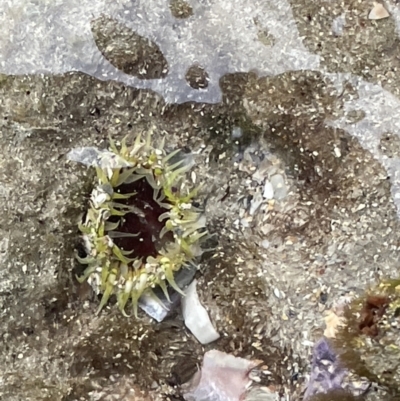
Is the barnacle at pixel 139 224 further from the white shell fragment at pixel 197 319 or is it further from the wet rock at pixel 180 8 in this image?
the wet rock at pixel 180 8

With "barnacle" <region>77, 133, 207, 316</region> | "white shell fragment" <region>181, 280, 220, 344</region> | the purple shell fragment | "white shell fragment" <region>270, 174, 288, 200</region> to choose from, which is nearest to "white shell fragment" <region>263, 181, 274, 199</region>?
"white shell fragment" <region>270, 174, 288, 200</region>

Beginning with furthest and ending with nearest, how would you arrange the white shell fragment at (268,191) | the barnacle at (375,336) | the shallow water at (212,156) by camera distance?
the white shell fragment at (268,191) → the shallow water at (212,156) → the barnacle at (375,336)

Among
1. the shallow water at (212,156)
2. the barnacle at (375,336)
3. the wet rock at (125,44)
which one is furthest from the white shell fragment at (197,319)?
the wet rock at (125,44)

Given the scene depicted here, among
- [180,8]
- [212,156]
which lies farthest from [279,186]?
[180,8]

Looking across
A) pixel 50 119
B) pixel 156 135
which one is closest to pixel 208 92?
pixel 156 135

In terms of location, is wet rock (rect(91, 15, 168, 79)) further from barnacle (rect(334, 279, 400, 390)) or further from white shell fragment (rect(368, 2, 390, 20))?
barnacle (rect(334, 279, 400, 390))

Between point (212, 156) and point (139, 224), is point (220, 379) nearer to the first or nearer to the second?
point (139, 224)
